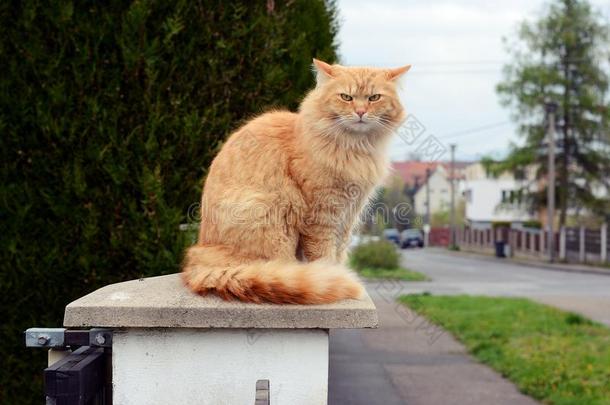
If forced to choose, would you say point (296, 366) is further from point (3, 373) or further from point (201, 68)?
point (3, 373)

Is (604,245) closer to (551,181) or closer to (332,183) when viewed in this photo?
(551,181)

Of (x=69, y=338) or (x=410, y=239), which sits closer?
(x=69, y=338)

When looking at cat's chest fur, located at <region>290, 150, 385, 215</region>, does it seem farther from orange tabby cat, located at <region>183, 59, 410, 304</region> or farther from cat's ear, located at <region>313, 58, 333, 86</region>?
cat's ear, located at <region>313, 58, 333, 86</region>

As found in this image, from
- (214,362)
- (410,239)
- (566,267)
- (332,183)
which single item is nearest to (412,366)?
(332,183)

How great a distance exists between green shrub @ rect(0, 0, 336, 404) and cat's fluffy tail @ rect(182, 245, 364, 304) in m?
1.44

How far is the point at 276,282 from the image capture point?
2.34 metres

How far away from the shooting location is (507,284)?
21156mm

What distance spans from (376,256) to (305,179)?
21485mm

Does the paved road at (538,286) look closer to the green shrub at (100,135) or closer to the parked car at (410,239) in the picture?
→ the green shrub at (100,135)

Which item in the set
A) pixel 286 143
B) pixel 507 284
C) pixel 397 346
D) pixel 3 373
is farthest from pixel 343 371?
pixel 507 284

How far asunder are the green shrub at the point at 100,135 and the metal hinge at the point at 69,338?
55.1 inches

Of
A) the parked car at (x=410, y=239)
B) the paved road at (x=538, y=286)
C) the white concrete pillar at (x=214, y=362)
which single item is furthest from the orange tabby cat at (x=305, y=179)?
the parked car at (x=410, y=239)

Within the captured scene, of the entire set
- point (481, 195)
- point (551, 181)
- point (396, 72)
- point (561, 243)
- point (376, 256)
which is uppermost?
point (481, 195)

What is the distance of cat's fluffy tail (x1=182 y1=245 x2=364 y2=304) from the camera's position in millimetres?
2328
